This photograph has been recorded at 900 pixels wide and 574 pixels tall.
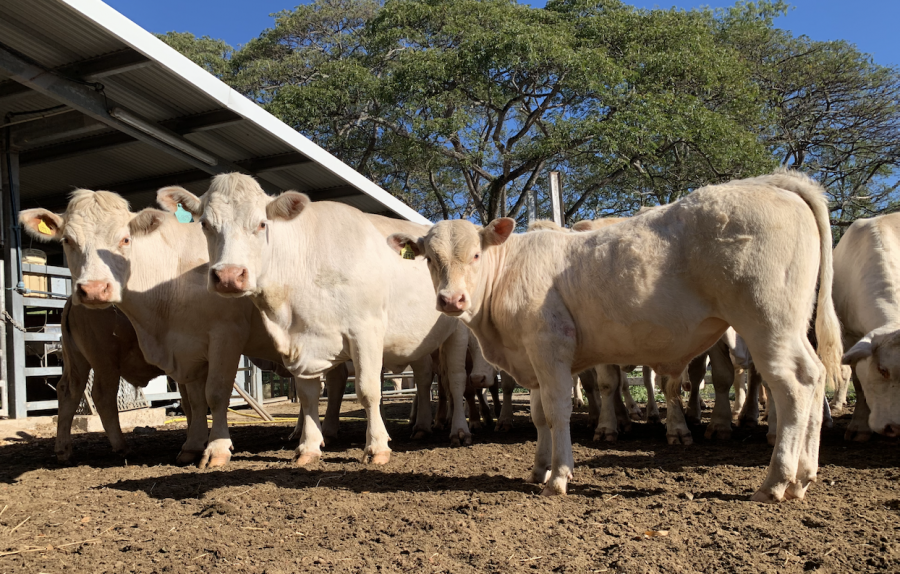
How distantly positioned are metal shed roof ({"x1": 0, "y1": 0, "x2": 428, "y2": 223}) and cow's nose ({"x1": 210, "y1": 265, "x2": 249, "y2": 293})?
364 cm

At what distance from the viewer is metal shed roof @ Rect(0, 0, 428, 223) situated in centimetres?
797

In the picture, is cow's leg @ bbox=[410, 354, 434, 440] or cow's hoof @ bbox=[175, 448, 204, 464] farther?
cow's leg @ bbox=[410, 354, 434, 440]

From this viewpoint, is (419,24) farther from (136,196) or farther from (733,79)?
(136,196)

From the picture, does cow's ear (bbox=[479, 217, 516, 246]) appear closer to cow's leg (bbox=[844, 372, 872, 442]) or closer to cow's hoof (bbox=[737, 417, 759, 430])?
cow's leg (bbox=[844, 372, 872, 442])

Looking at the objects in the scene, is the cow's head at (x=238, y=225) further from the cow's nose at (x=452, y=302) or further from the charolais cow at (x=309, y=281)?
the cow's nose at (x=452, y=302)

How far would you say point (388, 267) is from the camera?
7.10m

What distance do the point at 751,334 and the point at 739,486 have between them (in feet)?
3.61

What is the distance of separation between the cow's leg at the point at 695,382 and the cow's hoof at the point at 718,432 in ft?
2.93

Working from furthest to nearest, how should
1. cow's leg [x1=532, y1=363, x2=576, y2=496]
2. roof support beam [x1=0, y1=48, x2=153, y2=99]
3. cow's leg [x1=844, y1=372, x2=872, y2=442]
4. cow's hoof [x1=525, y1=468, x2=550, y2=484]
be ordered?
roof support beam [x1=0, y1=48, x2=153, y2=99]
cow's leg [x1=844, y1=372, x2=872, y2=442]
cow's hoof [x1=525, y1=468, x2=550, y2=484]
cow's leg [x1=532, y1=363, x2=576, y2=496]

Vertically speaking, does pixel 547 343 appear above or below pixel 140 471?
above

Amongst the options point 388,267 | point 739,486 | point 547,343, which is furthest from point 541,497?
point 388,267

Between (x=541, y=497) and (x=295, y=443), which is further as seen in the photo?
(x=295, y=443)

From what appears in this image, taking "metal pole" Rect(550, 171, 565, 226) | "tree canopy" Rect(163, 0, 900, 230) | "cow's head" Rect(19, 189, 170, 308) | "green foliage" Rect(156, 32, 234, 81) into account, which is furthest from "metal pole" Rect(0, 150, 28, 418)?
"green foliage" Rect(156, 32, 234, 81)

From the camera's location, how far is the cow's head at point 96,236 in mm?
6195
